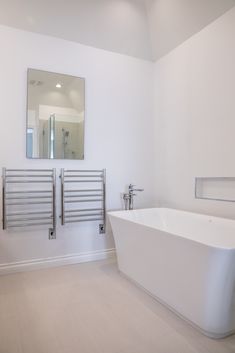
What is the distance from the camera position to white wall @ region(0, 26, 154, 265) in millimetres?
2752

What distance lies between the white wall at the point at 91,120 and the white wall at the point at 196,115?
0.81ft

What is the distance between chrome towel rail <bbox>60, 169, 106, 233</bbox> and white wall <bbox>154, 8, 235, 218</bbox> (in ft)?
2.83

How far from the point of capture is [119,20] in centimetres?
304

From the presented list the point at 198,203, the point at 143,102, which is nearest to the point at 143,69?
the point at 143,102

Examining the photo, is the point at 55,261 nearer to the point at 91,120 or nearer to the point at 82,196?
the point at 82,196

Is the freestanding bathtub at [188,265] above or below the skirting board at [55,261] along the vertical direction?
above

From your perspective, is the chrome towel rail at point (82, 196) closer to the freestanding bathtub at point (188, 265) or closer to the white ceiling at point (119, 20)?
the freestanding bathtub at point (188, 265)

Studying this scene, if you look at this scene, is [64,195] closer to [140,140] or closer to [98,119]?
[98,119]

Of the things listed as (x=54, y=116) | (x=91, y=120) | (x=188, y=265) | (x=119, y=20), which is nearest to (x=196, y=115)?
(x=91, y=120)

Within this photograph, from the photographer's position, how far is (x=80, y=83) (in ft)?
10.2

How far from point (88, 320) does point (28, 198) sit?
4.76 ft

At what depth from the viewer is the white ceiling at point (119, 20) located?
8.75 ft

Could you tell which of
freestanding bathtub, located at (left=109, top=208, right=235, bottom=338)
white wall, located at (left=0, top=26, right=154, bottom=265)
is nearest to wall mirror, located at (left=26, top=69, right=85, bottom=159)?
white wall, located at (left=0, top=26, right=154, bottom=265)

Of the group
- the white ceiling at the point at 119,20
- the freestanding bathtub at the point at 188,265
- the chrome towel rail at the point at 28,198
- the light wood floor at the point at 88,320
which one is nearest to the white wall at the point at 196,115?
the white ceiling at the point at 119,20
